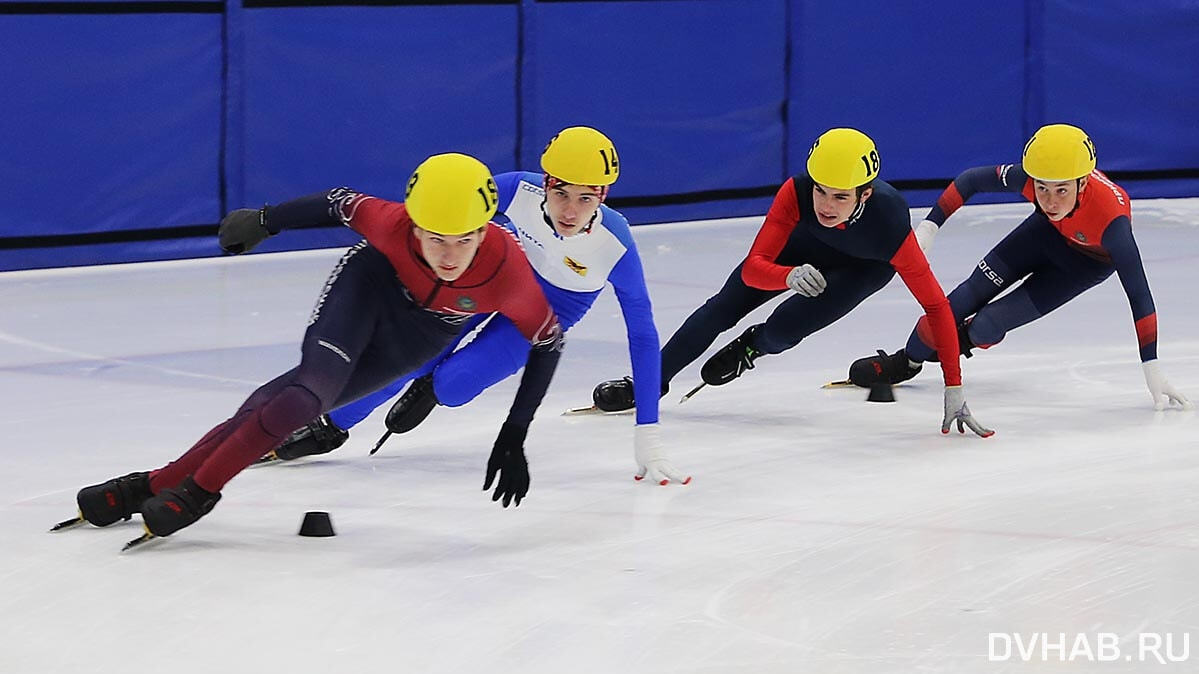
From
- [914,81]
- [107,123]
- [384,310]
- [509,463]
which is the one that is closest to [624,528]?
[509,463]

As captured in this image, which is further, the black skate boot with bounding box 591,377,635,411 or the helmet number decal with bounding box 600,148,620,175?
the black skate boot with bounding box 591,377,635,411

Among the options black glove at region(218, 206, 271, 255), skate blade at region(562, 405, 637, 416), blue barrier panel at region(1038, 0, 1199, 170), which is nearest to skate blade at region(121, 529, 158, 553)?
black glove at region(218, 206, 271, 255)

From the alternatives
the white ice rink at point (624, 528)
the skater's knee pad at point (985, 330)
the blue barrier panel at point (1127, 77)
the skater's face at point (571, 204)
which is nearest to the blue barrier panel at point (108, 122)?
the white ice rink at point (624, 528)

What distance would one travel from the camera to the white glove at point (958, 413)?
17.1 feet

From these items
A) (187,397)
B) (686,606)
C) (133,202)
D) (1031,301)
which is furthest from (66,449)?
(133,202)

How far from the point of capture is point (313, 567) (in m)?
3.75

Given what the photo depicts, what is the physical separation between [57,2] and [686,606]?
5.67 m

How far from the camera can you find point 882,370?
5973mm

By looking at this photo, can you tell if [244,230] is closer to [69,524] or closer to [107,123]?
[69,524]

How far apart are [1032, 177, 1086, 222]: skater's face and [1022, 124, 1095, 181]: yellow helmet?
0.06 m

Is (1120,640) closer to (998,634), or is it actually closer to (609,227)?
(998,634)

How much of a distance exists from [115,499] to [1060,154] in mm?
2988

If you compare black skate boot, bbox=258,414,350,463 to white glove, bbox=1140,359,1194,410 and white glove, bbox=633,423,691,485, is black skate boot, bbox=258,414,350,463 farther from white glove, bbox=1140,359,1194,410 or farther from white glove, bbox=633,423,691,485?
white glove, bbox=1140,359,1194,410

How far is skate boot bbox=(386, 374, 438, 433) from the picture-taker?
474cm
